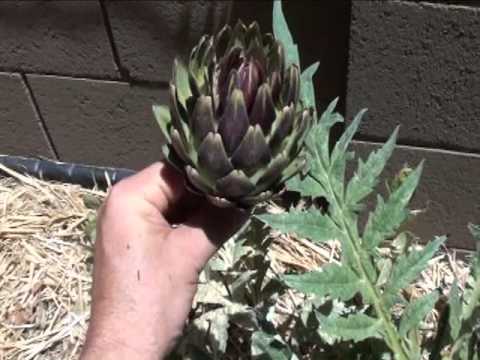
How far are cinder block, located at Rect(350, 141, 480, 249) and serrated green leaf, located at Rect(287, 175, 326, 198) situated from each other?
0.39 m

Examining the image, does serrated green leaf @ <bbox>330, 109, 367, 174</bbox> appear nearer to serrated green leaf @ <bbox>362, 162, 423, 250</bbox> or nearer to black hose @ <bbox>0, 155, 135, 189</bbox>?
serrated green leaf @ <bbox>362, 162, 423, 250</bbox>

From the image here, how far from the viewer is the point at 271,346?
884 mm

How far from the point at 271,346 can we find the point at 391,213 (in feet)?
0.74

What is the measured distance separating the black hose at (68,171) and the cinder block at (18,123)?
0.07 feet

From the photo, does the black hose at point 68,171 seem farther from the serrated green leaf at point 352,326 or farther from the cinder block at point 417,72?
the serrated green leaf at point 352,326

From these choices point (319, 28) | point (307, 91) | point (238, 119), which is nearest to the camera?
point (238, 119)

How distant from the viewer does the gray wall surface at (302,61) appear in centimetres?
102

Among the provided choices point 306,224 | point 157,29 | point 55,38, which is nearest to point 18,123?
point 55,38

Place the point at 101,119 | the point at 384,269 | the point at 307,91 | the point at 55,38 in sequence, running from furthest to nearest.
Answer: the point at 101,119
the point at 55,38
the point at 384,269
the point at 307,91

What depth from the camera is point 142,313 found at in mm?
772

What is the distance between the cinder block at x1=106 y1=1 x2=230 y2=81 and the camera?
3.88 ft

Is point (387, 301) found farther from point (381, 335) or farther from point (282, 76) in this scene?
point (282, 76)

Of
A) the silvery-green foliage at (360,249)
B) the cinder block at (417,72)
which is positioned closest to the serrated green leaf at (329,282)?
the silvery-green foliage at (360,249)

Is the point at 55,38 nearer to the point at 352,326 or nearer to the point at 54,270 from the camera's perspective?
the point at 54,270
